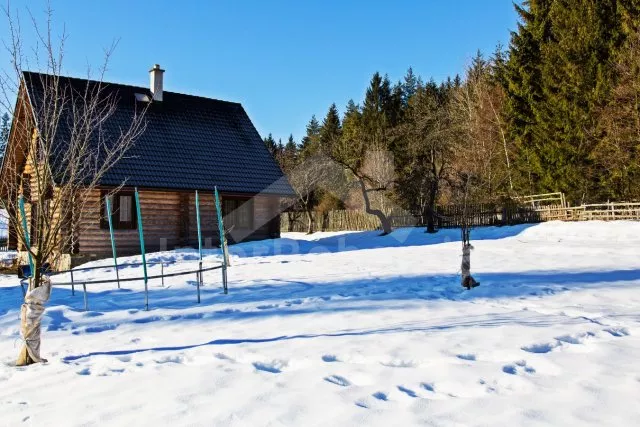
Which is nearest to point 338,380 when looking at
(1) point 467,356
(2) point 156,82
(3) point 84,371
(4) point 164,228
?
(1) point 467,356

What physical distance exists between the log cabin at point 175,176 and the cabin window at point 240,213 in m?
0.04

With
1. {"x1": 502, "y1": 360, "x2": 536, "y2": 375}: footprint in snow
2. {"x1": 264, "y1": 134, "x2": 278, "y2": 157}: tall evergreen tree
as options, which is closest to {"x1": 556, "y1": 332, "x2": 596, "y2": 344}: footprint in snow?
{"x1": 502, "y1": 360, "x2": 536, "y2": 375}: footprint in snow

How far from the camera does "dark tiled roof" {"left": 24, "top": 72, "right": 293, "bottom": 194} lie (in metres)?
17.8

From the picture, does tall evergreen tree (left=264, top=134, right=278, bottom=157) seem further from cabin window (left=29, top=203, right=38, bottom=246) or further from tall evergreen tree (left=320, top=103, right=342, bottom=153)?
cabin window (left=29, top=203, right=38, bottom=246)

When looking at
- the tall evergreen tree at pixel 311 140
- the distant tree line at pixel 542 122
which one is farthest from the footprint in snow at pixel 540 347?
the tall evergreen tree at pixel 311 140

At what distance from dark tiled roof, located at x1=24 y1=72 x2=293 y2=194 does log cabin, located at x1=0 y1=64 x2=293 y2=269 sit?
0.04 metres

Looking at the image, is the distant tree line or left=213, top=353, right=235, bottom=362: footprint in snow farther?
the distant tree line

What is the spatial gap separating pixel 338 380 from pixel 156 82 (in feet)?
63.8

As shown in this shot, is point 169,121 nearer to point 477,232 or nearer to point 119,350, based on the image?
point 477,232

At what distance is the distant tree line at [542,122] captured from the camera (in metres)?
23.0

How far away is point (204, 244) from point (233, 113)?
715 cm

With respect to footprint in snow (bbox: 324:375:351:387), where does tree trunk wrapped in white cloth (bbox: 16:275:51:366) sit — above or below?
above

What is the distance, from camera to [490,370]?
426 cm

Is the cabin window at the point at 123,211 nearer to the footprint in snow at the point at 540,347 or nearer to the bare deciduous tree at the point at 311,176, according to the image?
the footprint in snow at the point at 540,347
